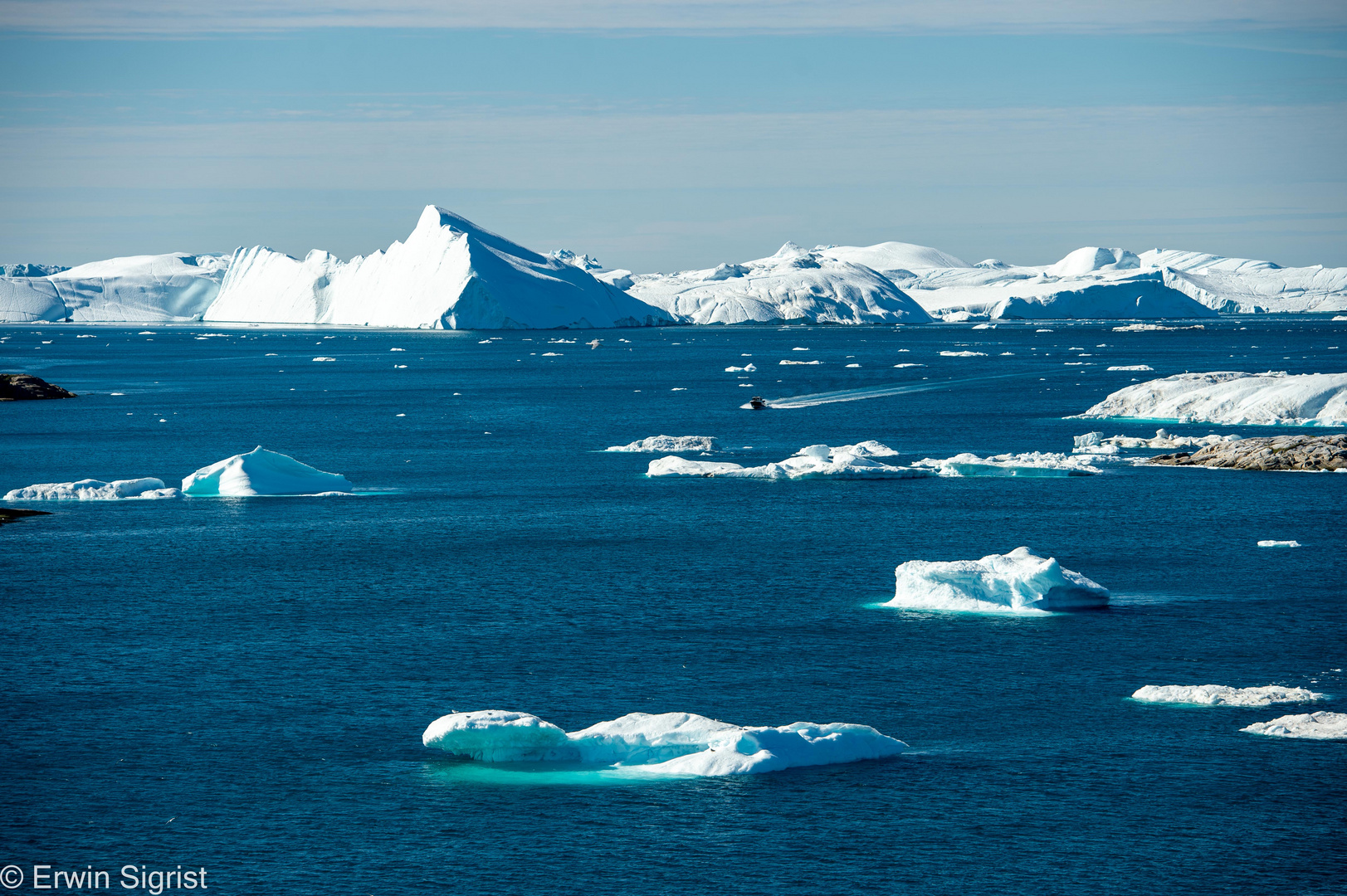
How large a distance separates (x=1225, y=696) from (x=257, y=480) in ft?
120

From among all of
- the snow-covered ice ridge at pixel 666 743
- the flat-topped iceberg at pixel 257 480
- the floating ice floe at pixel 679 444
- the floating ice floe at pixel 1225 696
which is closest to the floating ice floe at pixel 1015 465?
the floating ice floe at pixel 679 444

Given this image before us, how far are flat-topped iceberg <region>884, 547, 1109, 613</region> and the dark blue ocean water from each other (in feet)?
1.85

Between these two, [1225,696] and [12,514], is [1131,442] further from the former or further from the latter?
[12,514]

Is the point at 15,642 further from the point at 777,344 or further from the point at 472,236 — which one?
the point at 472,236

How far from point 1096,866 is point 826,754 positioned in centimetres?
462

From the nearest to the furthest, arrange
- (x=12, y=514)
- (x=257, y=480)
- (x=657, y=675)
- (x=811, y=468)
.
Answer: (x=657, y=675) < (x=12, y=514) < (x=257, y=480) < (x=811, y=468)

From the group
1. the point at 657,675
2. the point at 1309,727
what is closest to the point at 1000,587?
the point at 657,675

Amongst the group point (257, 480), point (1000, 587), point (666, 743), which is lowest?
point (666, 743)

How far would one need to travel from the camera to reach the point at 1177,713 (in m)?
24.0

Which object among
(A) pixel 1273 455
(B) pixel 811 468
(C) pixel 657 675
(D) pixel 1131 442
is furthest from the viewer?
(D) pixel 1131 442

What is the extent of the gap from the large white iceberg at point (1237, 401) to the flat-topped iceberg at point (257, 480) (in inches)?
1666

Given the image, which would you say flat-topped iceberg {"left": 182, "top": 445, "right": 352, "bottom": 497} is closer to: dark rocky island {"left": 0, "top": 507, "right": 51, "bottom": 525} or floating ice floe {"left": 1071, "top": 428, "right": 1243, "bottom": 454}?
dark rocky island {"left": 0, "top": 507, "right": 51, "bottom": 525}

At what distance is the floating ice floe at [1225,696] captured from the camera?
2431 centimetres

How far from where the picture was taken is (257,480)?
51.7 metres
